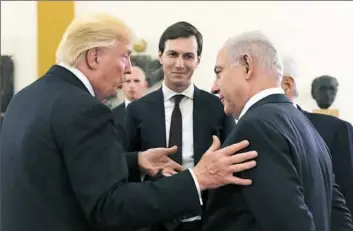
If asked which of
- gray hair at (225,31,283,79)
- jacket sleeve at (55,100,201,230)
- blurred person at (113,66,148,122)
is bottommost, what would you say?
blurred person at (113,66,148,122)

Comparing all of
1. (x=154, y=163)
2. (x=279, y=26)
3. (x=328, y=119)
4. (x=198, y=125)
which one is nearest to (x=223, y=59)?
A: (x=154, y=163)

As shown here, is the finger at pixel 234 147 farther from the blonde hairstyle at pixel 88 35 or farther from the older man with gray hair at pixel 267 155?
the blonde hairstyle at pixel 88 35

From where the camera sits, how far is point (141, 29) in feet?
13.5

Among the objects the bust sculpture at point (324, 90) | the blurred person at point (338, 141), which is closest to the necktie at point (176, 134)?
the blurred person at point (338, 141)

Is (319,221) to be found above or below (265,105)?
below

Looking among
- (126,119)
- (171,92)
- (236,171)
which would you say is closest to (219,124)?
(171,92)

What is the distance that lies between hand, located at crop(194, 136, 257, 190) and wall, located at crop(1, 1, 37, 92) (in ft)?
10.7

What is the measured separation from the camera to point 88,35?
1472 mm

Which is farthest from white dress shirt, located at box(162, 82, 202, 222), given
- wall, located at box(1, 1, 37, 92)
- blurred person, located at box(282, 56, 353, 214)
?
wall, located at box(1, 1, 37, 92)

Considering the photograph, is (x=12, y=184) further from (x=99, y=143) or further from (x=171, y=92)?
(x=171, y=92)

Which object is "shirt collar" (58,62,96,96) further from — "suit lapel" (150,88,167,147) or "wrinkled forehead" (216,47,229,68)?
"suit lapel" (150,88,167,147)

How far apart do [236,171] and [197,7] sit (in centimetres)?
282

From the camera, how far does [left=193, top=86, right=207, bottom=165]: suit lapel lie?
229 centimetres

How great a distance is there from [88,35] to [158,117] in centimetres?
93
